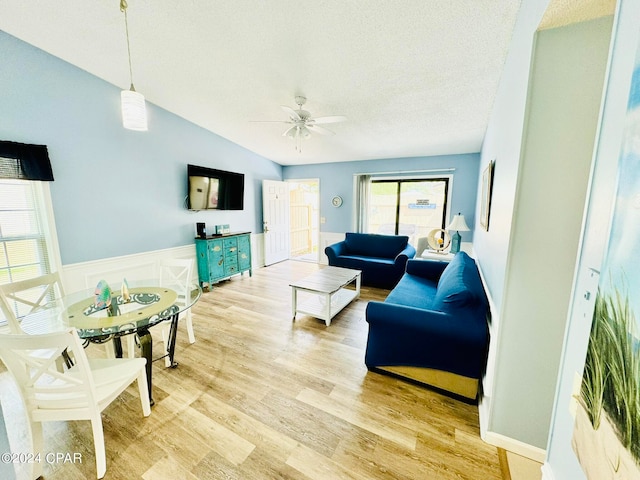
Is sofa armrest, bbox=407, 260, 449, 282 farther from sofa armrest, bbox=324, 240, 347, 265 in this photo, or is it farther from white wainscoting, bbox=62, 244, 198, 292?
white wainscoting, bbox=62, 244, 198, 292

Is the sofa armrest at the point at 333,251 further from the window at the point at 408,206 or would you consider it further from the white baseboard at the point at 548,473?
the white baseboard at the point at 548,473

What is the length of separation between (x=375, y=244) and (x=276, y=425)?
3.74 meters

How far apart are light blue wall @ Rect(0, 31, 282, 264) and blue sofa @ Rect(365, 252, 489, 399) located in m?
3.48

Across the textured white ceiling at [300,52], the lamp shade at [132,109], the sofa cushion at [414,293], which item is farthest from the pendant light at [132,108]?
the sofa cushion at [414,293]

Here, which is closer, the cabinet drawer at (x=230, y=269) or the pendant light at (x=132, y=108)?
the pendant light at (x=132, y=108)

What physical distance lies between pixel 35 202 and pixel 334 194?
15.4ft

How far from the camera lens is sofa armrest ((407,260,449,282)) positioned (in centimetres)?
334

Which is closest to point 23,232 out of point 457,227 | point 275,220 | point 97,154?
point 97,154

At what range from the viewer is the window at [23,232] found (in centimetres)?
247

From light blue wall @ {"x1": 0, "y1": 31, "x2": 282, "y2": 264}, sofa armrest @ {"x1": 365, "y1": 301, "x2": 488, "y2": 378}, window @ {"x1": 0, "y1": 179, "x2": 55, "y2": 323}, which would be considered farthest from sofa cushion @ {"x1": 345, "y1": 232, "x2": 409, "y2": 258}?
window @ {"x1": 0, "y1": 179, "x2": 55, "y2": 323}

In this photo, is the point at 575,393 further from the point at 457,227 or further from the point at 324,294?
the point at 457,227

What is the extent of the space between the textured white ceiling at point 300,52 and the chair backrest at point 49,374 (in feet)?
7.94

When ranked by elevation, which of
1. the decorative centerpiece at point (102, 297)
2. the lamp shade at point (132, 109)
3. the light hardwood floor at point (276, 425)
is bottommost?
the light hardwood floor at point (276, 425)

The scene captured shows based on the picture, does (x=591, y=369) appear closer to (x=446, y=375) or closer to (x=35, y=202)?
(x=446, y=375)
